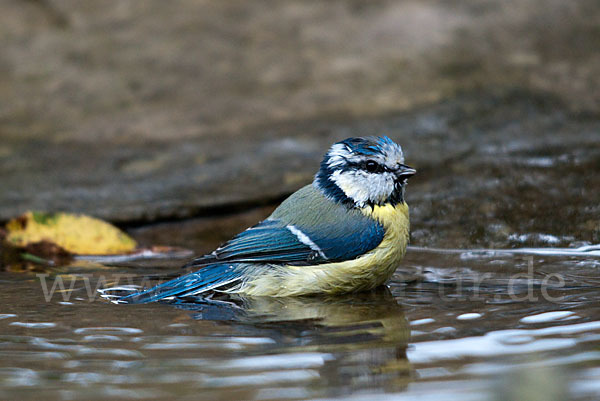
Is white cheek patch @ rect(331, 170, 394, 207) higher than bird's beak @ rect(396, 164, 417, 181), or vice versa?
bird's beak @ rect(396, 164, 417, 181)

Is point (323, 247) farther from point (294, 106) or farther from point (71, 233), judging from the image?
point (294, 106)

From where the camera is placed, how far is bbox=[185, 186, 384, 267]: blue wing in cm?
334

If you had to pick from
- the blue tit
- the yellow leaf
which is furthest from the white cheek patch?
the yellow leaf

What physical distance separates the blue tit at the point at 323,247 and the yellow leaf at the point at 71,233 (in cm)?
105

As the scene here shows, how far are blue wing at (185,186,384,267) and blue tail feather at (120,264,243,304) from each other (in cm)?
6

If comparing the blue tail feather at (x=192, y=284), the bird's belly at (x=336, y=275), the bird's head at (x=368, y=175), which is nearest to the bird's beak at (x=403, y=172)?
the bird's head at (x=368, y=175)

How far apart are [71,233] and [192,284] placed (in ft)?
4.17

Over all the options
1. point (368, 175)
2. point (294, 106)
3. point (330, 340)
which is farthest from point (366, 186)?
point (294, 106)

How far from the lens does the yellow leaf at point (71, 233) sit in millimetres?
4211

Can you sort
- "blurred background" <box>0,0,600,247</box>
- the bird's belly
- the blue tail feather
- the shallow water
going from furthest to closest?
"blurred background" <box>0,0,600,247</box> → the bird's belly → the blue tail feather → the shallow water

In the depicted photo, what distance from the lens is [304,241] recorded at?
133 inches

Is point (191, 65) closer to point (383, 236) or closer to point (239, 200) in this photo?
point (239, 200)

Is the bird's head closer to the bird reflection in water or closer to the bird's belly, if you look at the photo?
the bird's belly

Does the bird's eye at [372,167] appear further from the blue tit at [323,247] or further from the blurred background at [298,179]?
the blurred background at [298,179]
